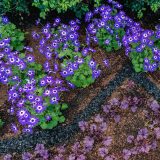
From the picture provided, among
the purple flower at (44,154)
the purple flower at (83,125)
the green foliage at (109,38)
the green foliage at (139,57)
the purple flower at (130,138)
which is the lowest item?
the purple flower at (130,138)

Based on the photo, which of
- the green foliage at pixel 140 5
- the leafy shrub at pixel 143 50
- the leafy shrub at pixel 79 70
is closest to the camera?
the leafy shrub at pixel 79 70

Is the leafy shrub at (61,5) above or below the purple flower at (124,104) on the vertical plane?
above

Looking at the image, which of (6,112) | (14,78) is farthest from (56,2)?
(6,112)

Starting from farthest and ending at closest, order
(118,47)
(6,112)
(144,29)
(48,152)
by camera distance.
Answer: (144,29)
(118,47)
(6,112)
(48,152)

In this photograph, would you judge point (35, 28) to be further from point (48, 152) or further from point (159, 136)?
point (159, 136)

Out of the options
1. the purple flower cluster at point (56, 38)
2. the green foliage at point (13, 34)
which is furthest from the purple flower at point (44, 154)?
the green foliage at point (13, 34)

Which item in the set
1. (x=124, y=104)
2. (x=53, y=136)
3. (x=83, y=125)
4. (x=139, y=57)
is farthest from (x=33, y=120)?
(x=139, y=57)

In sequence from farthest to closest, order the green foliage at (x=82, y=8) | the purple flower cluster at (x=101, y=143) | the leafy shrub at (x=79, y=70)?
the green foliage at (x=82, y=8) < the leafy shrub at (x=79, y=70) < the purple flower cluster at (x=101, y=143)

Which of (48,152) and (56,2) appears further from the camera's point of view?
(56,2)

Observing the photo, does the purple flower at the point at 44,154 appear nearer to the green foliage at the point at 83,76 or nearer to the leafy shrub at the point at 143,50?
the green foliage at the point at 83,76
